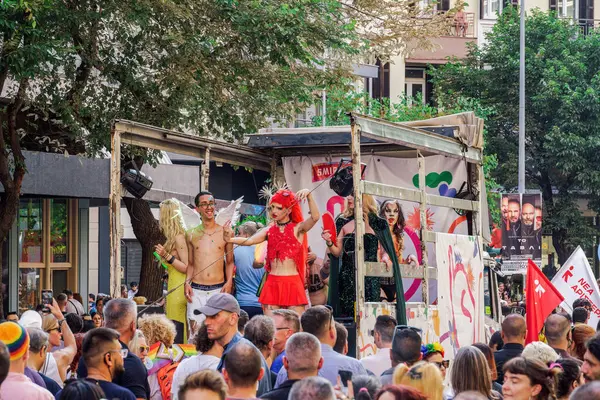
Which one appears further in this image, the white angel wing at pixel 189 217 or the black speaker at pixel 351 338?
the white angel wing at pixel 189 217

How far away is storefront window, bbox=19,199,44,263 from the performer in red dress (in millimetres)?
12760

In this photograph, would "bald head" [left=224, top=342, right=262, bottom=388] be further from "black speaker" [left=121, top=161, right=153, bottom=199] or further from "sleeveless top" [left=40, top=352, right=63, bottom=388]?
"black speaker" [left=121, top=161, right=153, bottom=199]

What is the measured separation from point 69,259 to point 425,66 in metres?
25.0

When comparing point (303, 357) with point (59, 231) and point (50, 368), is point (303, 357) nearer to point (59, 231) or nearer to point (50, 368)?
point (50, 368)

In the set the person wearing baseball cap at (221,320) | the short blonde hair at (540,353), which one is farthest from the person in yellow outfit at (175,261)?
the short blonde hair at (540,353)

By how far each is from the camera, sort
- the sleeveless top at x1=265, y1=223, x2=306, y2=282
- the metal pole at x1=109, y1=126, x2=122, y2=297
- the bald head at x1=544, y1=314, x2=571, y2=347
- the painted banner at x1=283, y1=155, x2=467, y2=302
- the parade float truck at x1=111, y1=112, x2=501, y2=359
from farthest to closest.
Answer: the painted banner at x1=283, y1=155, x2=467, y2=302
the sleeveless top at x1=265, y1=223, x2=306, y2=282
the parade float truck at x1=111, y1=112, x2=501, y2=359
the metal pole at x1=109, y1=126, x2=122, y2=297
the bald head at x1=544, y1=314, x2=571, y2=347

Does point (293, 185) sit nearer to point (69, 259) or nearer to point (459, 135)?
point (459, 135)

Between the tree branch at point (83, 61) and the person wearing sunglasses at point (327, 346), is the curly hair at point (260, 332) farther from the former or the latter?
the tree branch at point (83, 61)

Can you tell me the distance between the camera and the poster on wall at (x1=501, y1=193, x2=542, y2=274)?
105ft

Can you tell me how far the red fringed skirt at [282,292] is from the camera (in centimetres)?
1152

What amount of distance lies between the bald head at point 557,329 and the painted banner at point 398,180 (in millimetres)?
4960

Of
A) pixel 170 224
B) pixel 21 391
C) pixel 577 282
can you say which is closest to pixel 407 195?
pixel 170 224

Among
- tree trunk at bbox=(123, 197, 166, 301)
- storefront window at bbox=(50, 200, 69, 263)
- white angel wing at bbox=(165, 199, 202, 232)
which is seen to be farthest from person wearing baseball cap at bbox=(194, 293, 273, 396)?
storefront window at bbox=(50, 200, 69, 263)

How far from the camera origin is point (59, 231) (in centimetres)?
2472
